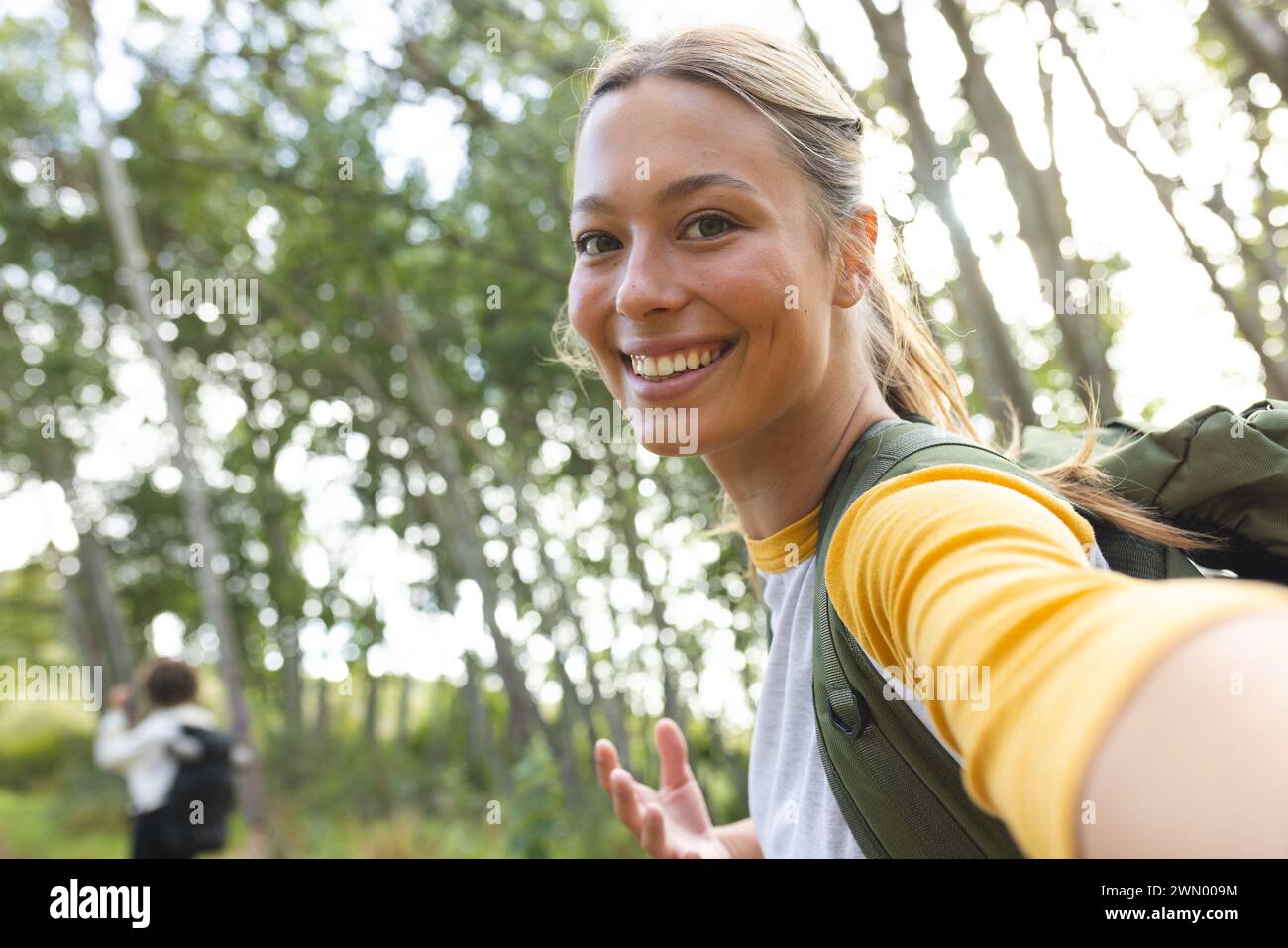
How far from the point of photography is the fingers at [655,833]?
6.72 ft

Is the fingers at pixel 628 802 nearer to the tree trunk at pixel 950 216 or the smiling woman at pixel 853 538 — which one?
the smiling woman at pixel 853 538

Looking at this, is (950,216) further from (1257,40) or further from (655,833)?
(655,833)

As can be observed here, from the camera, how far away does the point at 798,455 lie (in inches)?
65.1

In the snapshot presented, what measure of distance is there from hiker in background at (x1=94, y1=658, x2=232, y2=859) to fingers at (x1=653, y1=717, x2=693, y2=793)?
5.09 meters

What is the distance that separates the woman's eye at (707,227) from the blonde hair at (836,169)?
0.21 m

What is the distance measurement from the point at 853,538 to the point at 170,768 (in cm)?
658

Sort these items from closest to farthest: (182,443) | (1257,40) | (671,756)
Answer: (671,756) < (1257,40) < (182,443)

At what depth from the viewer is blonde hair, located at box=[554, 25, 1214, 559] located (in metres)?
1.44

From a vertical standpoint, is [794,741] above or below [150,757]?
below

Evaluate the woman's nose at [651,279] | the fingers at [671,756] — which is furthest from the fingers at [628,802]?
the woman's nose at [651,279]
